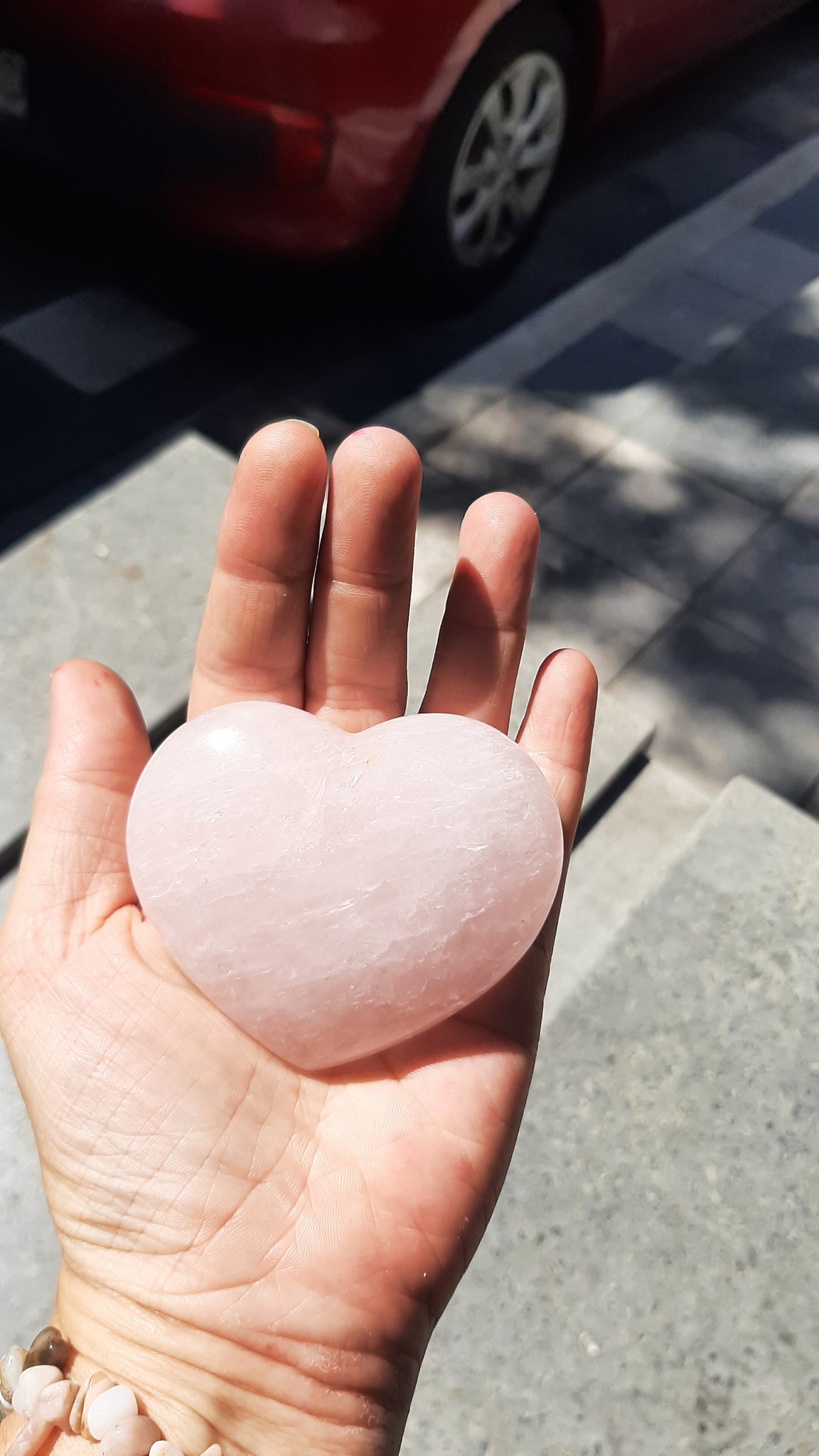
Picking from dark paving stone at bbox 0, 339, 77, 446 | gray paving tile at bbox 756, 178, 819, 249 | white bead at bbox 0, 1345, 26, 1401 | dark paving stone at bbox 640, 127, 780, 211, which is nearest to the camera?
white bead at bbox 0, 1345, 26, 1401

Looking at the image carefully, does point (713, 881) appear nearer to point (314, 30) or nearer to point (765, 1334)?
point (765, 1334)

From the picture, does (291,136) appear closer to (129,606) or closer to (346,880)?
(129,606)

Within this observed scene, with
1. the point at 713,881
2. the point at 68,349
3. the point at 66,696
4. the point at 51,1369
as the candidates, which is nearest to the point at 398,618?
the point at 66,696

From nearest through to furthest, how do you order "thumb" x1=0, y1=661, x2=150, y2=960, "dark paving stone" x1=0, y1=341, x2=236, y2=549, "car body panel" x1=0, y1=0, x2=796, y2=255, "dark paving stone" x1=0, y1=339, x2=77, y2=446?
1. "thumb" x1=0, y1=661, x2=150, y2=960
2. "car body panel" x1=0, y1=0, x2=796, y2=255
3. "dark paving stone" x1=0, y1=341, x2=236, y2=549
4. "dark paving stone" x1=0, y1=339, x2=77, y2=446

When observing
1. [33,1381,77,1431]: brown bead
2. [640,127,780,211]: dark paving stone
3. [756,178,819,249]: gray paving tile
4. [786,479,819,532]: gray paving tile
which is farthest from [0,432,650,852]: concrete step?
[640,127,780,211]: dark paving stone

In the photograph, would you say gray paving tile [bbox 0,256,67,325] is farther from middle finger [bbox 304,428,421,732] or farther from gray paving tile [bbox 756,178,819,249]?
gray paving tile [bbox 756,178,819,249]

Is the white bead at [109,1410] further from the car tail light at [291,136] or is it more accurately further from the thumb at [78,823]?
the car tail light at [291,136]
